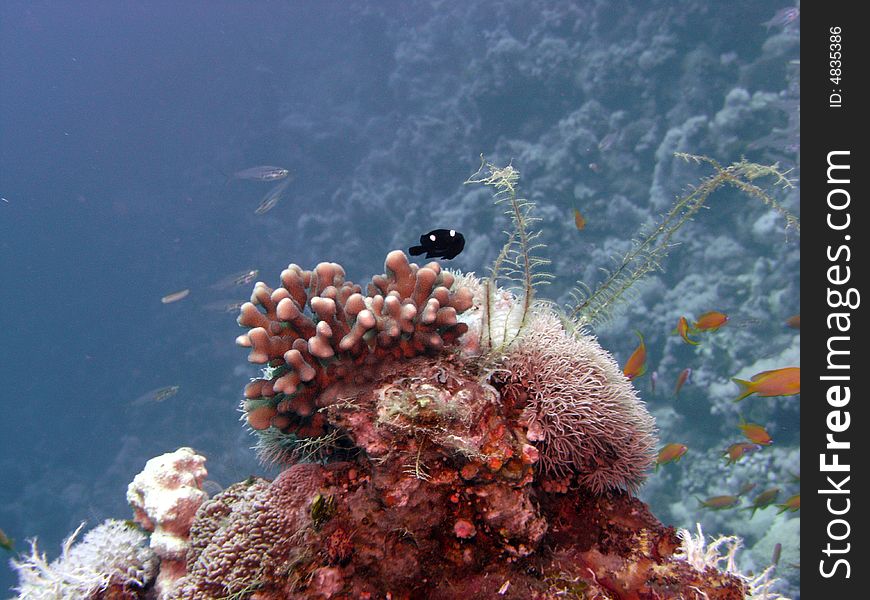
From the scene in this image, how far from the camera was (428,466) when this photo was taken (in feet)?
7.45

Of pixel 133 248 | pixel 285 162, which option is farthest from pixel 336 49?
pixel 133 248

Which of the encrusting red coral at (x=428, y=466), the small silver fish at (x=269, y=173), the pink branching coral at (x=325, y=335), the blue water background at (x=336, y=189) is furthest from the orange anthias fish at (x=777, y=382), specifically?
the small silver fish at (x=269, y=173)

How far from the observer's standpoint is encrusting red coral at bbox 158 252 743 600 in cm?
226

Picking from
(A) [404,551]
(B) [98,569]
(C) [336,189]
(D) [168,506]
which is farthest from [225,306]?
(C) [336,189]

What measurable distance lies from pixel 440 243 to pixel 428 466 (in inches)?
47.2

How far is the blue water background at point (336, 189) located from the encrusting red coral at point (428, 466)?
814cm

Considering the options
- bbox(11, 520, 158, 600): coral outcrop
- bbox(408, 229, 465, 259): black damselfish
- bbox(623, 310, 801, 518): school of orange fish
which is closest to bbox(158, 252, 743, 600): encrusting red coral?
bbox(408, 229, 465, 259): black damselfish

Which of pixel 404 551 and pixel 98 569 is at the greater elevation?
pixel 404 551

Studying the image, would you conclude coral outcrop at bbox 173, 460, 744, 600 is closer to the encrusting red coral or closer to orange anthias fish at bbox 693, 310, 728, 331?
the encrusting red coral

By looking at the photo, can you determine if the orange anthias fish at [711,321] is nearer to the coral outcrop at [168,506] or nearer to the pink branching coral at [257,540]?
→ the pink branching coral at [257,540]

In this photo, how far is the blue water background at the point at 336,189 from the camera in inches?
554

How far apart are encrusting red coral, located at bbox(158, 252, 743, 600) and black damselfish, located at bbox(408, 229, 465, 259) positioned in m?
0.14

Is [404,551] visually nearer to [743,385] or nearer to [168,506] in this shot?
[168,506]
